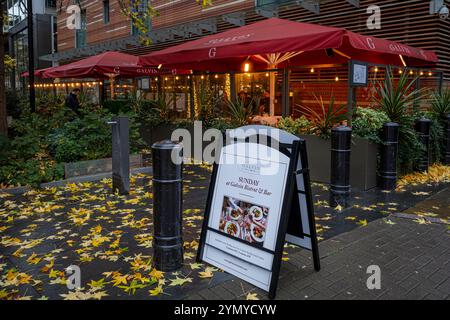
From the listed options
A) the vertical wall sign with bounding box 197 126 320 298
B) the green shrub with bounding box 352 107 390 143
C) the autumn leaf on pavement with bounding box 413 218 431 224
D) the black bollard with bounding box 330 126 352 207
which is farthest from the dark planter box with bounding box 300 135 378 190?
the vertical wall sign with bounding box 197 126 320 298

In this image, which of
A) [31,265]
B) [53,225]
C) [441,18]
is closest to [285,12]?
[441,18]

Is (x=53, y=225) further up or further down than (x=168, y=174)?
further down

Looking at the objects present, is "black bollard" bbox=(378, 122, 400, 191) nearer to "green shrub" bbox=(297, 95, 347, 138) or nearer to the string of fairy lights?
"green shrub" bbox=(297, 95, 347, 138)

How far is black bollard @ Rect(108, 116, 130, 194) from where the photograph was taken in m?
6.73

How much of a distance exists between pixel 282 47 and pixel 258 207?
425 cm

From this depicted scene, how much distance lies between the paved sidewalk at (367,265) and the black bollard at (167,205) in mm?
571

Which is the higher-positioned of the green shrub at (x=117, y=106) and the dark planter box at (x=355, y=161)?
the green shrub at (x=117, y=106)

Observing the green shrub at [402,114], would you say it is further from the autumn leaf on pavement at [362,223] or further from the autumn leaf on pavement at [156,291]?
the autumn leaf on pavement at [156,291]

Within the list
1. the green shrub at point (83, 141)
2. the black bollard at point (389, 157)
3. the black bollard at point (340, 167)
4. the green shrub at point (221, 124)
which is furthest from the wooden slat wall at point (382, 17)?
the green shrub at point (83, 141)

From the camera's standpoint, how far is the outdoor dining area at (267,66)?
717cm

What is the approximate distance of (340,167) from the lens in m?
5.91
